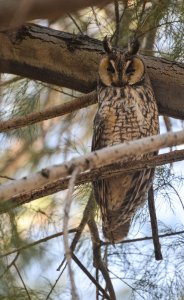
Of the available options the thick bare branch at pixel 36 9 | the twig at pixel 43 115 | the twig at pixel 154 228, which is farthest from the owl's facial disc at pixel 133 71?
the thick bare branch at pixel 36 9

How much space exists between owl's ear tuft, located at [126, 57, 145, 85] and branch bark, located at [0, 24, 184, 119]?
0.05 metres

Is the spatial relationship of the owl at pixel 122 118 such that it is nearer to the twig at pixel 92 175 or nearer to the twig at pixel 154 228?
the twig at pixel 154 228

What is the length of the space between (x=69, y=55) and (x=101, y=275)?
94 centimetres

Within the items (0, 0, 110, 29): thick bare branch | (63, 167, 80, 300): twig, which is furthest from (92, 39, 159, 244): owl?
(0, 0, 110, 29): thick bare branch

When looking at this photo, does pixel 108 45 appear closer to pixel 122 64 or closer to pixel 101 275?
pixel 122 64

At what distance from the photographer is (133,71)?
2.54 metres

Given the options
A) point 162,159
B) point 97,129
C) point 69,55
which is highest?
point 69,55

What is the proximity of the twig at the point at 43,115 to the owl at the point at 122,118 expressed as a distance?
0.12m

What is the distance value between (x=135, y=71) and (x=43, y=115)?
0.47 meters

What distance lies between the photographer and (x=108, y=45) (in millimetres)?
2408

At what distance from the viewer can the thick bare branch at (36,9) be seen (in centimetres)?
91

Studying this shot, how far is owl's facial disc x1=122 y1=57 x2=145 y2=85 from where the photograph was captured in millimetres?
2480

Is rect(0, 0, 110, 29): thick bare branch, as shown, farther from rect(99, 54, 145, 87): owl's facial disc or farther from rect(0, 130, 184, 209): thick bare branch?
rect(99, 54, 145, 87): owl's facial disc

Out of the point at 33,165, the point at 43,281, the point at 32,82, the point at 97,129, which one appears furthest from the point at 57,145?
the point at 43,281
